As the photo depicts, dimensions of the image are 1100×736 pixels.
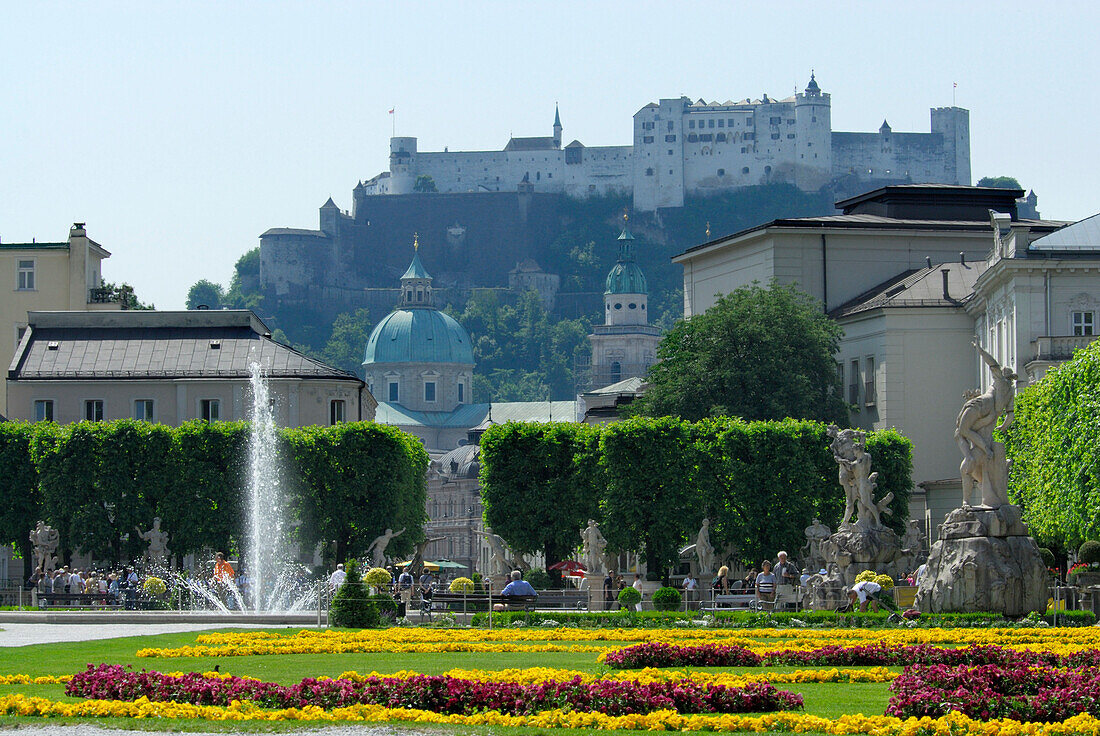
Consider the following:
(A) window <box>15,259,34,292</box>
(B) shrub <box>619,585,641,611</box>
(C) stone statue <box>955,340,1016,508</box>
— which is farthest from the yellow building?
(C) stone statue <box>955,340,1016,508</box>

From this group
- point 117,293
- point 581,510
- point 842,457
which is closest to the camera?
point 842,457

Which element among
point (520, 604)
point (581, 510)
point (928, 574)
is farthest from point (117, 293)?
point (928, 574)

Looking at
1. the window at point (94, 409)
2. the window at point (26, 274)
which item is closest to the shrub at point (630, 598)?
the window at point (94, 409)

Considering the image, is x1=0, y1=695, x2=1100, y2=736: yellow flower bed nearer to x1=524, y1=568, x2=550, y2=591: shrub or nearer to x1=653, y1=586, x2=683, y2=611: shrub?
x1=653, y1=586, x2=683, y2=611: shrub

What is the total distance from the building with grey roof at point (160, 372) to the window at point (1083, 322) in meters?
32.8

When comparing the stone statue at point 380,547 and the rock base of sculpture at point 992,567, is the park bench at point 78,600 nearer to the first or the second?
the stone statue at point 380,547

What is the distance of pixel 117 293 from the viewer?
97.9 meters

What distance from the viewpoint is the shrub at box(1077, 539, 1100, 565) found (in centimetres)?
5253

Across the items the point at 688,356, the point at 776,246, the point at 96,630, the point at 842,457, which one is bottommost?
the point at 96,630

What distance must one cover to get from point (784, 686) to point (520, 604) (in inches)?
844

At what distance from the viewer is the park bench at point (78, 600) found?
168ft

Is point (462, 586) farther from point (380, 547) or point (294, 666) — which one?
point (294, 666)

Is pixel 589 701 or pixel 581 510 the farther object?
pixel 581 510

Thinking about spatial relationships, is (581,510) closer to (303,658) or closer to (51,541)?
(51,541)
